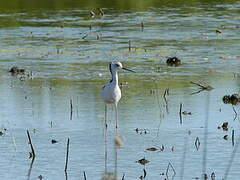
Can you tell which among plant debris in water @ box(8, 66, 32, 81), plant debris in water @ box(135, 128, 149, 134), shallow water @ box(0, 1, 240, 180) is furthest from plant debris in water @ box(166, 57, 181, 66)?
plant debris in water @ box(135, 128, 149, 134)

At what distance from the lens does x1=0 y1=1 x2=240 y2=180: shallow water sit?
31.3 feet

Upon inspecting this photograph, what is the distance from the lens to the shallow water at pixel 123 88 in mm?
9547

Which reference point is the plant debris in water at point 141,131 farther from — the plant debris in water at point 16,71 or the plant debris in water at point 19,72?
the plant debris in water at point 16,71

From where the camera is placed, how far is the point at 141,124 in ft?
37.9

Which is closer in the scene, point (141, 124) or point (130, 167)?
point (130, 167)

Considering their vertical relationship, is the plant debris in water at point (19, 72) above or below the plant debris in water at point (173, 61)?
below

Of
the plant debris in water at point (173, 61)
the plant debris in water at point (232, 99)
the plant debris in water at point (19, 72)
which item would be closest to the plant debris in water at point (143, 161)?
the plant debris in water at point (232, 99)

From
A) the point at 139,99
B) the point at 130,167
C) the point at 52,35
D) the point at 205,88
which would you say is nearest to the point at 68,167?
the point at 130,167

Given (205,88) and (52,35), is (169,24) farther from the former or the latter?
(205,88)

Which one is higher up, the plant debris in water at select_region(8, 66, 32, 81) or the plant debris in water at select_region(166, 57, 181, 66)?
the plant debris in water at select_region(166, 57, 181, 66)

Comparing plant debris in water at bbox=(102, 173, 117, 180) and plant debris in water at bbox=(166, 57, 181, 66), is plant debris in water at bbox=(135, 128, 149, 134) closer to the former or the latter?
plant debris in water at bbox=(102, 173, 117, 180)

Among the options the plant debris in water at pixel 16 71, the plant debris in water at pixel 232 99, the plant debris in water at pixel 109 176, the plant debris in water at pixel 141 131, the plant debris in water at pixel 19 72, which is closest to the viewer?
the plant debris in water at pixel 109 176

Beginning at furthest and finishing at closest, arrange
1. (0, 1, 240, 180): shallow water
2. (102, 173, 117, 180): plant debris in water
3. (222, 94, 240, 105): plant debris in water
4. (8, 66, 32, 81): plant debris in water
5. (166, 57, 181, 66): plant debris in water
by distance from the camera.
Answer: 1. (166, 57, 181, 66): plant debris in water
2. (8, 66, 32, 81): plant debris in water
3. (222, 94, 240, 105): plant debris in water
4. (0, 1, 240, 180): shallow water
5. (102, 173, 117, 180): plant debris in water

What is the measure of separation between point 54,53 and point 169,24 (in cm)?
525
